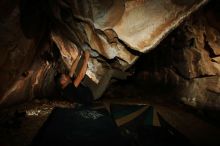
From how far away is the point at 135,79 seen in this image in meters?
7.07

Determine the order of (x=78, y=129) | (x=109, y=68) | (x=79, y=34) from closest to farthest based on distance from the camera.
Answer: (x=78, y=129)
(x=79, y=34)
(x=109, y=68)

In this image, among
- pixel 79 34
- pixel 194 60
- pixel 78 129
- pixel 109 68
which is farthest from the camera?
pixel 194 60

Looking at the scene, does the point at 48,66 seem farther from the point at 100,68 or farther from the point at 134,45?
the point at 134,45

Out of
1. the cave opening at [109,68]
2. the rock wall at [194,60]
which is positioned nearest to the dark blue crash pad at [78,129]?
the cave opening at [109,68]

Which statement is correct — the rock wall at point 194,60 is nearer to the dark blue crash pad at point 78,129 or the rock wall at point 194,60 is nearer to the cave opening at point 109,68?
the cave opening at point 109,68

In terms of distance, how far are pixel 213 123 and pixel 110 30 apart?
3.00 metres

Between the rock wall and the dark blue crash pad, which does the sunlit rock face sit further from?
the dark blue crash pad

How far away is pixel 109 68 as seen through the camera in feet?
18.6

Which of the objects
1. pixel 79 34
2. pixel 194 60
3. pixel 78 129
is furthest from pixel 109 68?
pixel 194 60

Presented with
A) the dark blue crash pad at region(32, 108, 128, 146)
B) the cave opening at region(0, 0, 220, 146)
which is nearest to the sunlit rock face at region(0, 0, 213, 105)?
the cave opening at region(0, 0, 220, 146)

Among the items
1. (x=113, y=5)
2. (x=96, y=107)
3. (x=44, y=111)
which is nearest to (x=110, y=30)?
(x=113, y=5)

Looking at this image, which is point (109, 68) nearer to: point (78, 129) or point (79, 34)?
point (79, 34)

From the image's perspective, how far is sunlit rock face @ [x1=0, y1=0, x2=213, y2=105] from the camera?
182 inches

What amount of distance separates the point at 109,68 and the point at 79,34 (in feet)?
3.45
